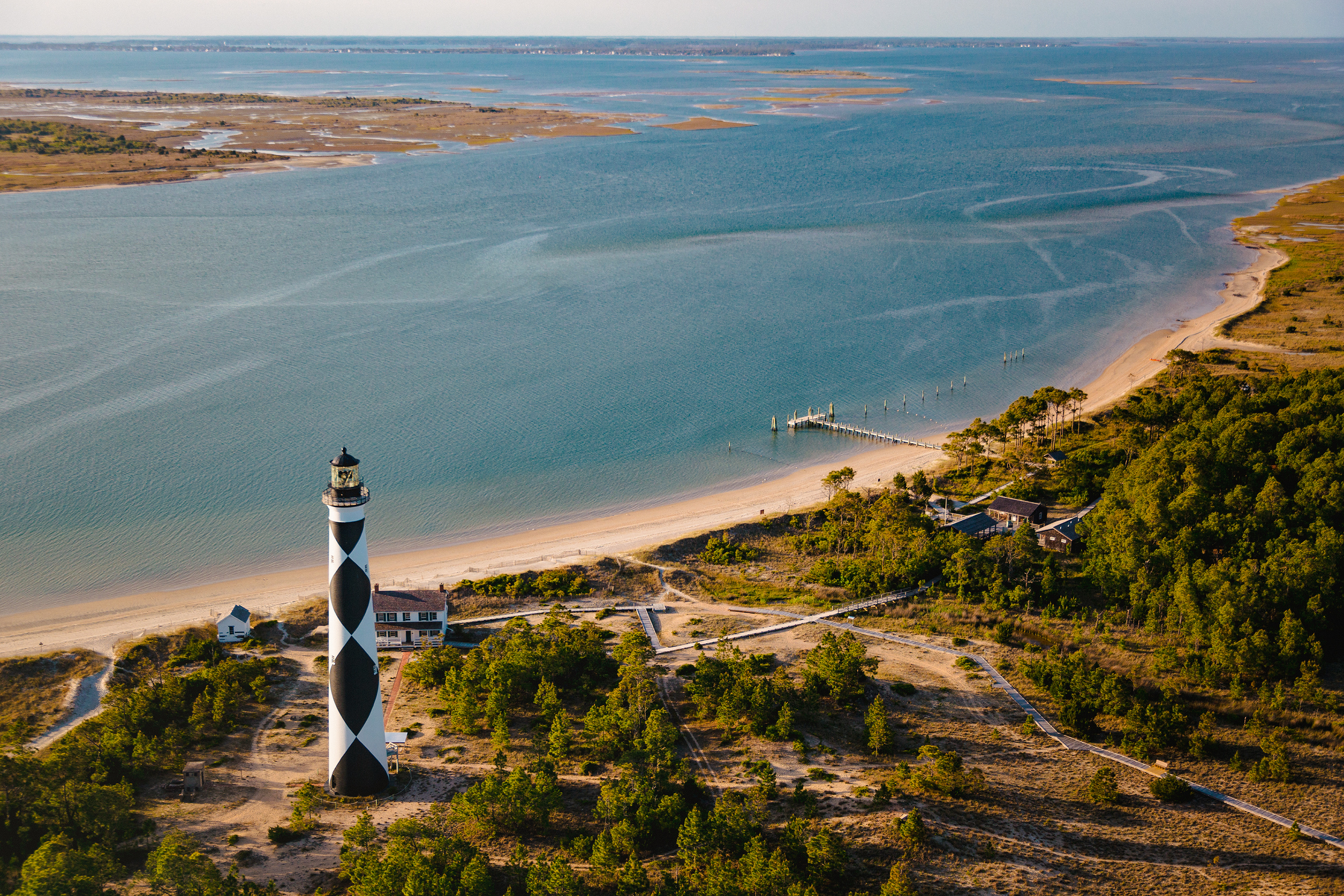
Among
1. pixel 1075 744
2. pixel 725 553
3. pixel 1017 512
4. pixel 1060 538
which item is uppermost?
pixel 1017 512

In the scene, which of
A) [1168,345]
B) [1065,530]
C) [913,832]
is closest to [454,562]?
[913,832]

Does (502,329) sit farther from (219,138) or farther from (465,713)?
→ (219,138)

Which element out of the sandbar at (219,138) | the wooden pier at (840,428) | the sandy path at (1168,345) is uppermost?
the sandbar at (219,138)

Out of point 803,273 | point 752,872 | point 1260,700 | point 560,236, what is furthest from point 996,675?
point 560,236

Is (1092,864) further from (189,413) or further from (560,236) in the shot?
(560,236)

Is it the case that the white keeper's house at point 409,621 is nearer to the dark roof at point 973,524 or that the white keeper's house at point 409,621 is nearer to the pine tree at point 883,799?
the pine tree at point 883,799

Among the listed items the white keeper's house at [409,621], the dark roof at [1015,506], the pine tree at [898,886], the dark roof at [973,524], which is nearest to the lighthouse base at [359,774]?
Answer: the white keeper's house at [409,621]

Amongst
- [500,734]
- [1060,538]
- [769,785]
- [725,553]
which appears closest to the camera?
[769,785]
